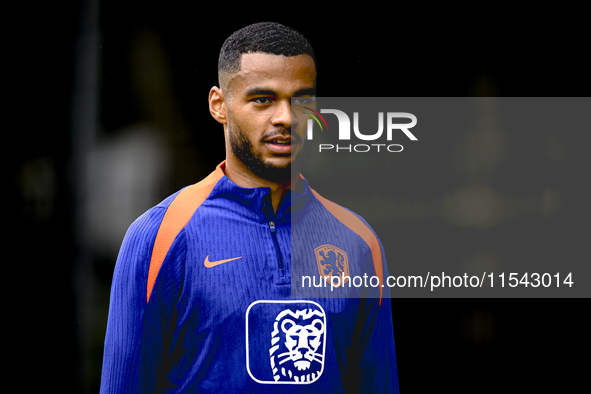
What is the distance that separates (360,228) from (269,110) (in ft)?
2.40

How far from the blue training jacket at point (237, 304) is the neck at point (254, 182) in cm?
4

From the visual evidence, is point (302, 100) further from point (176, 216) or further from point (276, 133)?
point (176, 216)

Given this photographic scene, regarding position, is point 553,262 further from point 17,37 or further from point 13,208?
point 17,37

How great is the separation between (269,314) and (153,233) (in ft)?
2.00

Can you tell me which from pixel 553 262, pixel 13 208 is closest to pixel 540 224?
pixel 553 262

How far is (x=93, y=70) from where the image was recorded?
8.82 feet

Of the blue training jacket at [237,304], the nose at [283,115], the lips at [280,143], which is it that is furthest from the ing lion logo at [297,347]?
the nose at [283,115]

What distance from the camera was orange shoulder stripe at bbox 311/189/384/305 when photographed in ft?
7.45

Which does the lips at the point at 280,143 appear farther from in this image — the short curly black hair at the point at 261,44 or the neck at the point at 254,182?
the short curly black hair at the point at 261,44

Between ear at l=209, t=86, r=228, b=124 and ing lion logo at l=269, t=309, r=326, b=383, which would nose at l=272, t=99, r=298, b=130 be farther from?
ing lion logo at l=269, t=309, r=326, b=383

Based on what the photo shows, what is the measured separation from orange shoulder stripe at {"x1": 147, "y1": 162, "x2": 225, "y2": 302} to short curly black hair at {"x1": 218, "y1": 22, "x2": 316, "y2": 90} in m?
0.47

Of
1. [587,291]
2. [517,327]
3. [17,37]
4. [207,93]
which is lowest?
[517,327]

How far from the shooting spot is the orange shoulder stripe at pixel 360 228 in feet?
7.45

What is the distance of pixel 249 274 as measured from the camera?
2.02 meters
